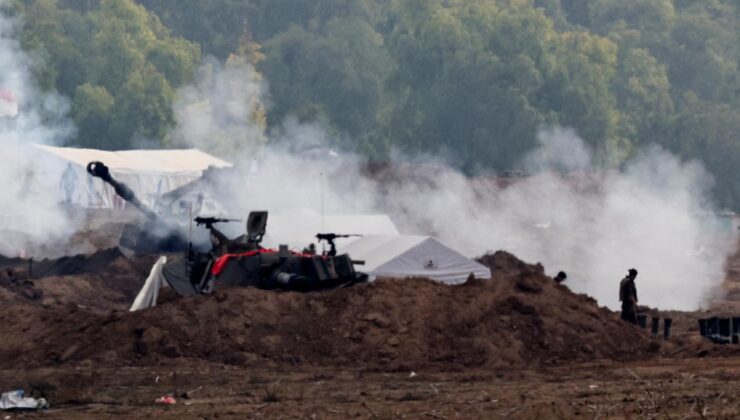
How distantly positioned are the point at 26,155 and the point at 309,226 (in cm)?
2494

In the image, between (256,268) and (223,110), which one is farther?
(223,110)

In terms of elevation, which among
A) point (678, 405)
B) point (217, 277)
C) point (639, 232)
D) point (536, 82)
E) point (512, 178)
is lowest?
point (678, 405)

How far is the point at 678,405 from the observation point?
19.1 m

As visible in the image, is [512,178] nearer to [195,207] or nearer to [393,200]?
[393,200]

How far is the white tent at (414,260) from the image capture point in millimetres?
38250

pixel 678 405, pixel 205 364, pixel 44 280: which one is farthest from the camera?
pixel 44 280

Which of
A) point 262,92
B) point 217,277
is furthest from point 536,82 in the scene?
point 217,277

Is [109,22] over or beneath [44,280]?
over

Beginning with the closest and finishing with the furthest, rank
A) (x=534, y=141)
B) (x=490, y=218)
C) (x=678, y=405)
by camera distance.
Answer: (x=678, y=405) → (x=490, y=218) → (x=534, y=141)

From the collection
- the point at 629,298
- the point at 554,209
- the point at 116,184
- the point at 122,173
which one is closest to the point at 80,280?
the point at 116,184

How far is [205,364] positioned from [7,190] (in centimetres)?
3838

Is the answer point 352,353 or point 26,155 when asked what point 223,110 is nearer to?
point 26,155

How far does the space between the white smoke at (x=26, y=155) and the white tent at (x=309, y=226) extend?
12.4m

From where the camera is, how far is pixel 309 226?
155 feet
